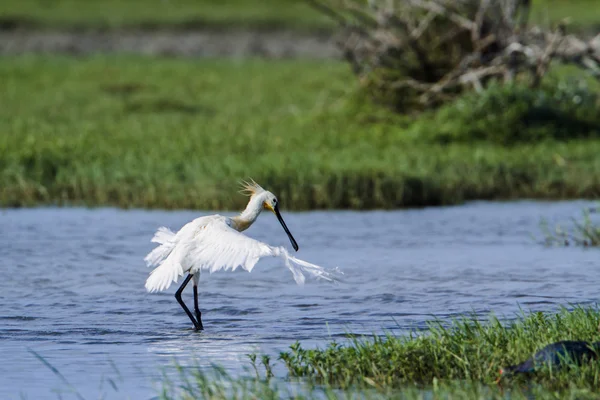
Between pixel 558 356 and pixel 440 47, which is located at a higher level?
pixel 440 47

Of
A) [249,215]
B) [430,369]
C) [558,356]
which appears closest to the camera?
[558,356]

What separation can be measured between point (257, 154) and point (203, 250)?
8.75 meters

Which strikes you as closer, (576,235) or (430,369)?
(430,369)

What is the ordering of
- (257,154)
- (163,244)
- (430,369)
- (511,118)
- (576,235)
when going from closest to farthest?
(430,369), (163,244), (576,235), (257,154), (511,118)

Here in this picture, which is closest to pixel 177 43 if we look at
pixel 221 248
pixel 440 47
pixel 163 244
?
pixel 440 47

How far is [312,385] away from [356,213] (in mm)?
7401

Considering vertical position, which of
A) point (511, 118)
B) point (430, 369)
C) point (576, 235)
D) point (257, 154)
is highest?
point (511, 118)

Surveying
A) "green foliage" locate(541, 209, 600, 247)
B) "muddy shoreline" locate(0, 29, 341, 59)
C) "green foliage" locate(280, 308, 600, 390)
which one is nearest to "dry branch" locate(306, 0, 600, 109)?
"green foliage" locate(541, 209, 600, 247)

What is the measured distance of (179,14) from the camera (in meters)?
45.2

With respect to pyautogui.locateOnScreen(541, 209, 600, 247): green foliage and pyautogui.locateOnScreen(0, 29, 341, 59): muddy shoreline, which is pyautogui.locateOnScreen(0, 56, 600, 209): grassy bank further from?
pyautogui.locateOnScreen(0, 29, 341, 59): muddy shoreline

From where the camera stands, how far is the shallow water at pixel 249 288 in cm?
821

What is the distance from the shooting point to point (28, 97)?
2534cm

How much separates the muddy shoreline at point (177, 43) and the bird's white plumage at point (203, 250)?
1114 inches

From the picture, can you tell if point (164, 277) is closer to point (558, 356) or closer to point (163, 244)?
point (163, 244)
